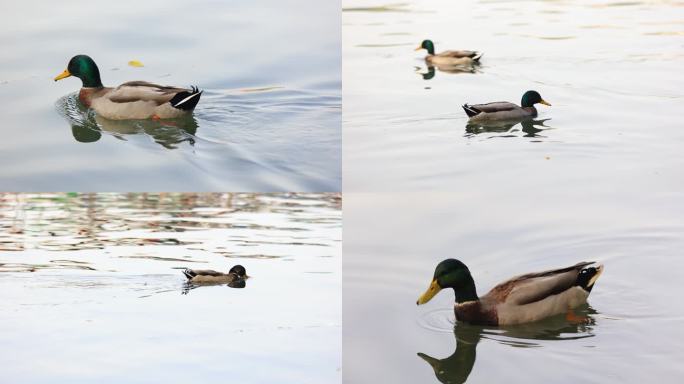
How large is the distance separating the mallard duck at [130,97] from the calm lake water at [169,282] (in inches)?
15.1

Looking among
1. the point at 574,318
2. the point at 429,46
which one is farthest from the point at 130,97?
the point at 574,318

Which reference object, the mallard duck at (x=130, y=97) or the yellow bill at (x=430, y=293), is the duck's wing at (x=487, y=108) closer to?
the yellow bill at (x=430, y=293)

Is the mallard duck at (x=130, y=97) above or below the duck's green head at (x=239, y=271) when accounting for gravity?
above

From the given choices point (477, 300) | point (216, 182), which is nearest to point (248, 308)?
point (216, 182)

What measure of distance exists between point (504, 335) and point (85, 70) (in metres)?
2.19

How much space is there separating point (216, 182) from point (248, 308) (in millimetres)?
653

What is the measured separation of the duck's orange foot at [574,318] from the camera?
4.70 meters

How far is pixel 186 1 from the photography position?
4820mm

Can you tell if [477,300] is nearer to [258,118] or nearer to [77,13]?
[258,118]

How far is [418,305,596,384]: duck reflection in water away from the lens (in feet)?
15.3

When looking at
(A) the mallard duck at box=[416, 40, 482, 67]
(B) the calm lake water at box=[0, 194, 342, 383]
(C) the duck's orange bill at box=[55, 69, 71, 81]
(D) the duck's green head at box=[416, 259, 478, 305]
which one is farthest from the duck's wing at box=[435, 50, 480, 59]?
(C) the duck's orange bill at box=[55, 69, 71, 81]

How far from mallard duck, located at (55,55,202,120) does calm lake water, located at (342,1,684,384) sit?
0.74 metres

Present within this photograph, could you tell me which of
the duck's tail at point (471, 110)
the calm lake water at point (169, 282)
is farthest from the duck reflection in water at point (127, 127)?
the duck's tail at point (471, 110)

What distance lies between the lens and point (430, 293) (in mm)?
4836
